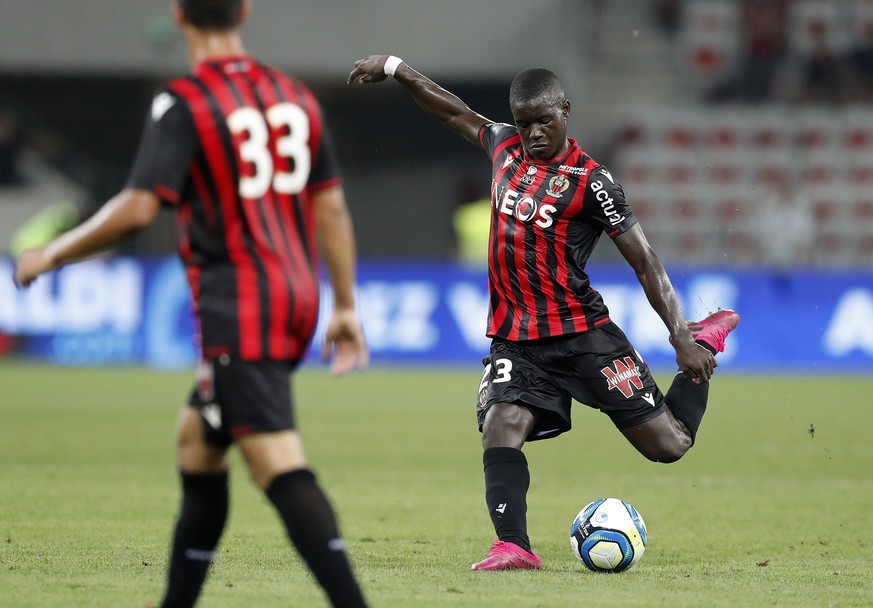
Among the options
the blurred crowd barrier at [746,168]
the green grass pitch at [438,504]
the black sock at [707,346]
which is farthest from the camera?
the blurred crowd barrier at [746,168]

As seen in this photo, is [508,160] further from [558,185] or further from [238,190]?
[238,190]

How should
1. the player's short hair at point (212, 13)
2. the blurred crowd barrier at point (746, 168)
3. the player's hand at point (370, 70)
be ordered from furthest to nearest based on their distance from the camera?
the blurred crowd barrier at point (746, 168) < the player's hand at point (370, 70) < the player's short hair at point (212, 13)

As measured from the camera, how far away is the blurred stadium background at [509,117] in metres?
21.3

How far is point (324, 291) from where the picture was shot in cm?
1681

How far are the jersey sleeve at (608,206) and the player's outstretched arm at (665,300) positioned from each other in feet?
0.13

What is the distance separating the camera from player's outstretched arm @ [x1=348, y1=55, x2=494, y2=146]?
6473mm

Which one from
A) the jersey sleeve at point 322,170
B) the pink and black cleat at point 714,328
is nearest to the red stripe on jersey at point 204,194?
the jersey sleeve at point 322,170

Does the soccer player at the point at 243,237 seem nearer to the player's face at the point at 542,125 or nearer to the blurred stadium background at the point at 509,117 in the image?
the player's face at the point at 542,125

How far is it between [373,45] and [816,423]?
37.2ft

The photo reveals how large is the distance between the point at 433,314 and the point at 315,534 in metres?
13.8

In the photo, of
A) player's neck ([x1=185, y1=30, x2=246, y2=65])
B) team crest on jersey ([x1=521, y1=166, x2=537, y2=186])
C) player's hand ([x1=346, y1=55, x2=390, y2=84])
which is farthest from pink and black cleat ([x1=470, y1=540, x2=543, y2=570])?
player's neck ([x1=185, y1=30, x2=246, y2=65])

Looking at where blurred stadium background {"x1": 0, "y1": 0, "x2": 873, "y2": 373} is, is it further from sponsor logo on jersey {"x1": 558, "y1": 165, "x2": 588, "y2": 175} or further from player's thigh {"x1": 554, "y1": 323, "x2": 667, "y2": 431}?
sponsor logo on jersey {"x1": 558, "y1": 165, "x2": 588, "y2": 175}

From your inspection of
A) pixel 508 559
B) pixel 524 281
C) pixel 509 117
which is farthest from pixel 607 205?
pixel 509 117

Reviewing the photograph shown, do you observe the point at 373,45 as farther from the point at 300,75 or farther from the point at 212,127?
the point at 212,127
